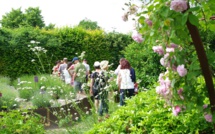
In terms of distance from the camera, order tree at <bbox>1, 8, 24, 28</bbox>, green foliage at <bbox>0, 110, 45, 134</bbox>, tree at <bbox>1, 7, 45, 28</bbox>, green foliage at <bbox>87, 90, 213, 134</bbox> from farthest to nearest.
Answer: tree at <bbox>1, 8, 24, 28</bbox> → tree at <bbox>1, 7, 45, 28</bbox> → green foliage at <bbox>0, 110, 45, 134</bbox> → green foliage at <bbox>87, 90, 213, 134</bbox>

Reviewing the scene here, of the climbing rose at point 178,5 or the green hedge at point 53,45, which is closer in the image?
the climbing rose at point 178,5

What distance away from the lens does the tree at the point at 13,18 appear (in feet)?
148

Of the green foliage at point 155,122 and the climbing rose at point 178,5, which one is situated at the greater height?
the climbing rose at point 178,5

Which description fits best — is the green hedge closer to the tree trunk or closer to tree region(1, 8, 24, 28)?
the tree trunk

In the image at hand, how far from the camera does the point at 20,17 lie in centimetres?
4581

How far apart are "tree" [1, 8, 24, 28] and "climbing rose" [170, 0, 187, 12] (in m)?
45.5

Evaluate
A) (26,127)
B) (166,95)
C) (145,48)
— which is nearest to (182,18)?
(166,95)

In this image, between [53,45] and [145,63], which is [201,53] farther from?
[53,45]

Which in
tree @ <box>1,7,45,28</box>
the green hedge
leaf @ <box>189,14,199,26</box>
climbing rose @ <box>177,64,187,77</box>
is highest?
tree @ <box>1,7,45,28</box>

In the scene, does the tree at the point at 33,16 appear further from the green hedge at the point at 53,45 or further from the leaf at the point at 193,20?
the leaf at the point at 193,20

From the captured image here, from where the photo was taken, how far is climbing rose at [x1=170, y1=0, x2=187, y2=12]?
165 cm

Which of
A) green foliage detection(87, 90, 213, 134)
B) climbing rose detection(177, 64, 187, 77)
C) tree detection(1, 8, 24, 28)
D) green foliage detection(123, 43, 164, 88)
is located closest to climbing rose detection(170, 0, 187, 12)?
climbing rose detection(177, 64, 187, 77)

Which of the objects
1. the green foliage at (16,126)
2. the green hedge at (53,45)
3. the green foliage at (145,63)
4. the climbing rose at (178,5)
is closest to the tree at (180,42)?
the climbing rose at (178,5)

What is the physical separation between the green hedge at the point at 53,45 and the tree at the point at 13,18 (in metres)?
27.3
